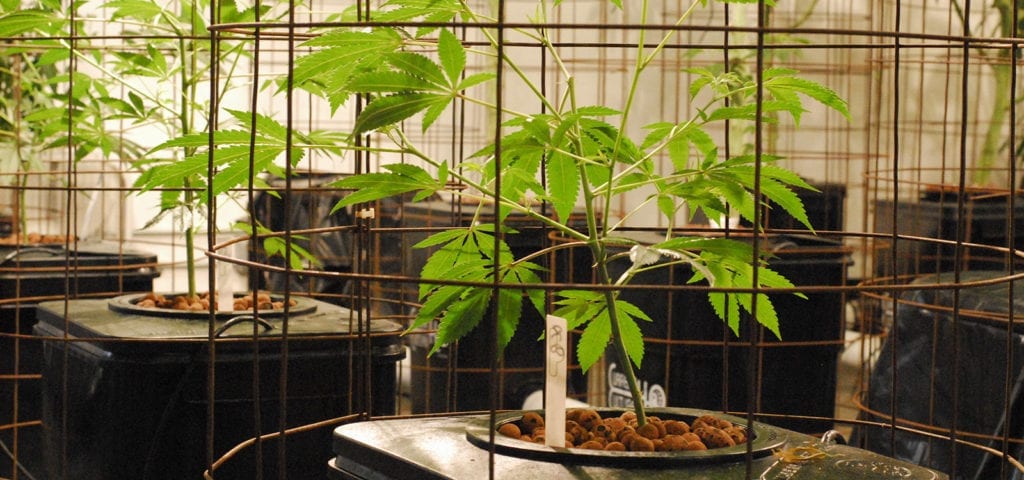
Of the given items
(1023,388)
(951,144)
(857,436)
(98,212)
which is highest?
(951,144)

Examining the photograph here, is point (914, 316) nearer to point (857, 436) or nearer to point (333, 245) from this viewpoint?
point (857, 436)

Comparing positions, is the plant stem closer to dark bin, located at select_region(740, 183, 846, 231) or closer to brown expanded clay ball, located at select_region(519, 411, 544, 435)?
brown expanded clay ball, located at select_region(519, 411, 544, 435)

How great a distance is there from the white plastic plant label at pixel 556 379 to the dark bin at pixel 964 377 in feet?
3.63

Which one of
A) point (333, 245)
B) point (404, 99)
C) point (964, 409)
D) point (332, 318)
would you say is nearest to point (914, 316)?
point (964, 409)

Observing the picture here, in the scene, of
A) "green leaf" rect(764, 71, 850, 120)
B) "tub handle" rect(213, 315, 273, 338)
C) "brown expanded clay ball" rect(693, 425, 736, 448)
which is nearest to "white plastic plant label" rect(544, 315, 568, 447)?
"brown expanded clay ball" rect(693, 425, 736, 448)

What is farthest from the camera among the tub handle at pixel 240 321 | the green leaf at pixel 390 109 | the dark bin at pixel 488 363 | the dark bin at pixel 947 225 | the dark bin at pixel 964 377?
the dark bin at pixel 947 225

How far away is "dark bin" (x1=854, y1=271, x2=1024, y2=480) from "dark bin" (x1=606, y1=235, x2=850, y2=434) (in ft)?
0.62

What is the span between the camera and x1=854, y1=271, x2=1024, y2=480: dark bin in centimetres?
210

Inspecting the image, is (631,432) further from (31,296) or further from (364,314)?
(31,296)

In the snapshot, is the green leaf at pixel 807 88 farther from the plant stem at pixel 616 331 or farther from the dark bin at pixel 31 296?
the dark bin at pixel 31 296

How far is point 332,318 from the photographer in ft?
6.15

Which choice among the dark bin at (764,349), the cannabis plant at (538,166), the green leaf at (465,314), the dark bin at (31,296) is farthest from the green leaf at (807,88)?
the dark bin at (31,296)

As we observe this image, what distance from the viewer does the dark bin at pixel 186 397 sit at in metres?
1.72

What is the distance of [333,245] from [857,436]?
193 centimetres
